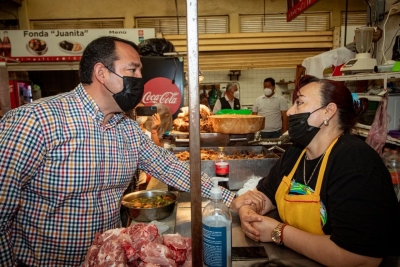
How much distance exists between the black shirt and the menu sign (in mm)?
5587

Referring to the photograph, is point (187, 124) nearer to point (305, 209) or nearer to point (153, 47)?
point (153, 47)

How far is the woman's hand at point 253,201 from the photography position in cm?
202

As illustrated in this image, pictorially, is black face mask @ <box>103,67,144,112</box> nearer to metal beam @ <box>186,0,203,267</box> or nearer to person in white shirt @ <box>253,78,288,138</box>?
metal beam @ <box>186,0,203,267</box>

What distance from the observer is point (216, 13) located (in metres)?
8.11

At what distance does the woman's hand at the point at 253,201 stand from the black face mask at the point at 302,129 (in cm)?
54

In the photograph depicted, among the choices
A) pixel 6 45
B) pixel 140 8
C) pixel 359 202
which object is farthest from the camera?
pixel 140 8

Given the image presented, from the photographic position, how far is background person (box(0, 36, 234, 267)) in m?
1.39

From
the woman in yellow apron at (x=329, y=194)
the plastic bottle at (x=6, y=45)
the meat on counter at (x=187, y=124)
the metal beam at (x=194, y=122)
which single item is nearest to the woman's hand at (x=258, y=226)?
the woman in yellow apron at (x=329, y=194)

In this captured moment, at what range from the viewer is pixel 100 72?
1744 mm

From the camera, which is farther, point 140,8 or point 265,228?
point 140,8

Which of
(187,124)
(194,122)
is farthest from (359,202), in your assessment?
(187,124)

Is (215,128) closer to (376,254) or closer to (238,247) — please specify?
(238,247)

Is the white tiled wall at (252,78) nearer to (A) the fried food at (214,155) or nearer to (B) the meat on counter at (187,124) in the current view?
(B) the meat on counter at (187,124)

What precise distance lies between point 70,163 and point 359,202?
1476 mm
